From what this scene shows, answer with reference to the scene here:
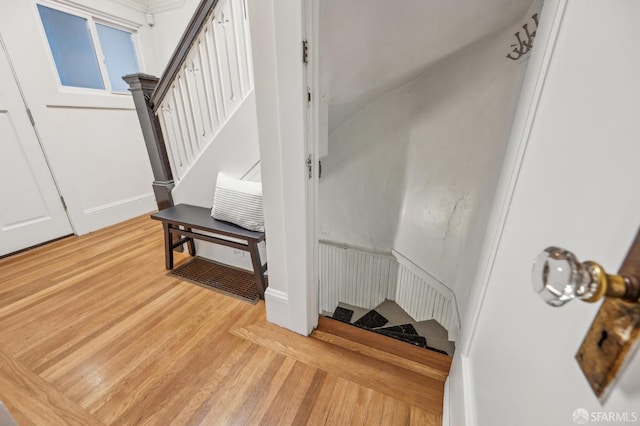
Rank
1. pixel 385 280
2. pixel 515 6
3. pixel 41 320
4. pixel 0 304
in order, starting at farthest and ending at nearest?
pixel 385 280, pixel 0 304, pixel 41 320, pixel 515 6

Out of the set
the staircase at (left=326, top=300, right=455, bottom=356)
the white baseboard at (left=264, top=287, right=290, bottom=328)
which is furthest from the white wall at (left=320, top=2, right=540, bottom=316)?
the white baseboard at (left=264, top=287, right=290, bottom=328)

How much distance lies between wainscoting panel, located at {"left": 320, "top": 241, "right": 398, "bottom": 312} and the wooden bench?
1.03 meters

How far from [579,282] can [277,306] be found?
129cm

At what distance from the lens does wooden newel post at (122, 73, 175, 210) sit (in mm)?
→ 1762

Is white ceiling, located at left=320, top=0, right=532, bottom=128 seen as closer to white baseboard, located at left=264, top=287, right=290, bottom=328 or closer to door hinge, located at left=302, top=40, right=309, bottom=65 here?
door hinge, located at left=302, top=40, right=309, bottom=65

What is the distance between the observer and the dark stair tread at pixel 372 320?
2.31 m

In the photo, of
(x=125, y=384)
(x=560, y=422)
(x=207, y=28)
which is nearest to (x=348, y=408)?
(x=560, y=422)

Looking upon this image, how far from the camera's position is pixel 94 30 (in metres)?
2.68

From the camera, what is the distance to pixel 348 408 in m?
0.98

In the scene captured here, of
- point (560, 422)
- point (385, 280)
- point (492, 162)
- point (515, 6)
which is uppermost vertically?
point (515, 6)

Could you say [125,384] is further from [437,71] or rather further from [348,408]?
[437,71]

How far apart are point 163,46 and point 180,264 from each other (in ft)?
9.71

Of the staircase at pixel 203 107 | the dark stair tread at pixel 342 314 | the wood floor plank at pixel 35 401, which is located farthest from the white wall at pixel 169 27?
the dark stair tread at pixel 342 314

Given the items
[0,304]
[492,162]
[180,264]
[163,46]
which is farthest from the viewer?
[163,46]
